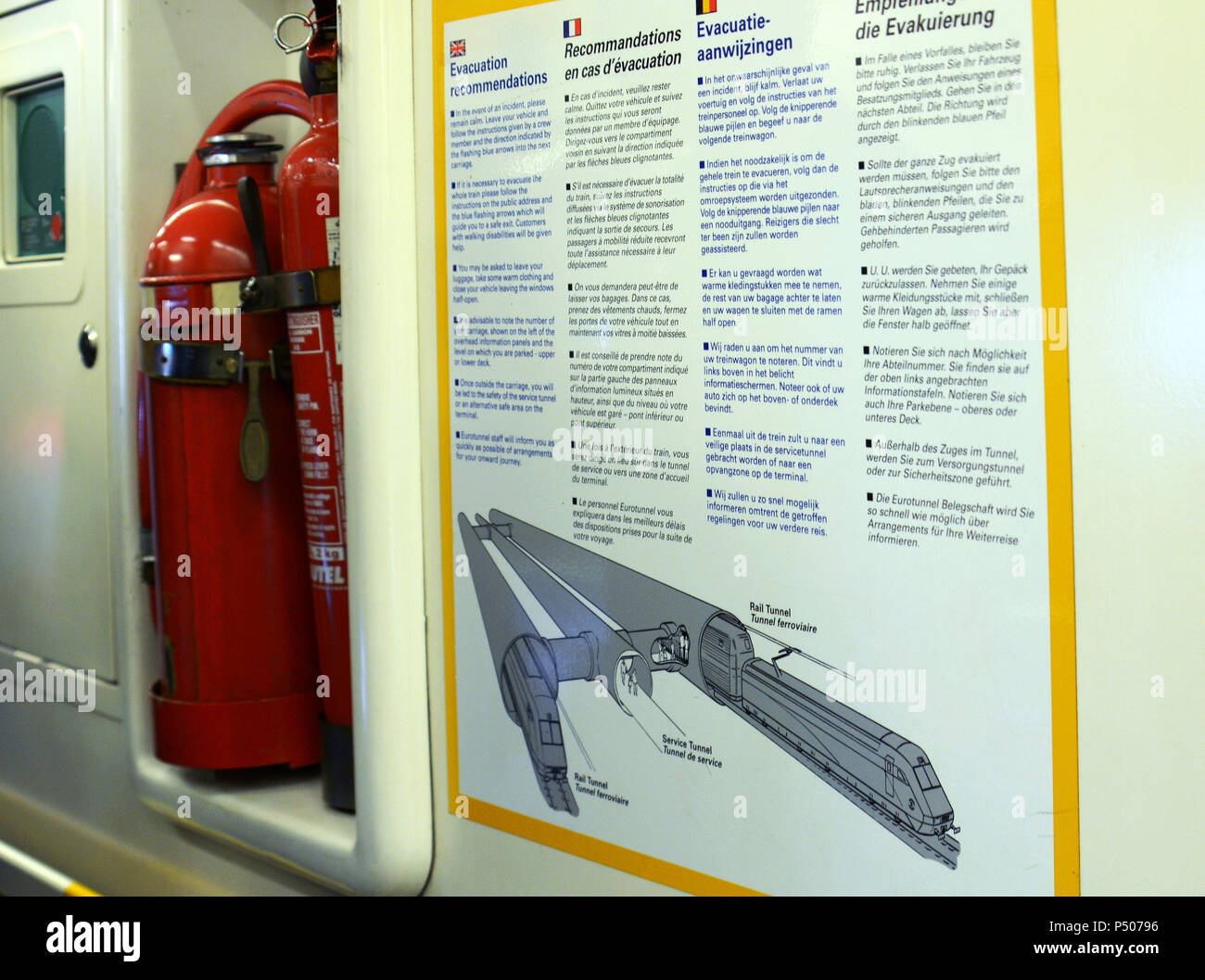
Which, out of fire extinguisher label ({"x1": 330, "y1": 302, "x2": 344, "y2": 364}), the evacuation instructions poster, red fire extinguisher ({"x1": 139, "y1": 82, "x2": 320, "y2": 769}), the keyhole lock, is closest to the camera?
the evacuation instructions poster

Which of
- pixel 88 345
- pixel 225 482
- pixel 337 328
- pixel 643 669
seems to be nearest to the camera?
pixel 643 669

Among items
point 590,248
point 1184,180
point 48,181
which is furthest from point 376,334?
point 48,181

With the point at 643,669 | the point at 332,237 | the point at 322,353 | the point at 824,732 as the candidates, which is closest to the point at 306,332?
the point at 322,353

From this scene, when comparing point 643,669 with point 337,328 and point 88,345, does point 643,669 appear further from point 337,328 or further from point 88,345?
point 88,345

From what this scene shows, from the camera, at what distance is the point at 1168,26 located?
1.04 m

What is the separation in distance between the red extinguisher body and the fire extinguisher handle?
5 cm

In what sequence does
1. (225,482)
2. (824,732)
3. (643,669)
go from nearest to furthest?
(824,732)
(643,669)
(225,482)

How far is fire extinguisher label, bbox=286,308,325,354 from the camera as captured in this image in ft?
5.61

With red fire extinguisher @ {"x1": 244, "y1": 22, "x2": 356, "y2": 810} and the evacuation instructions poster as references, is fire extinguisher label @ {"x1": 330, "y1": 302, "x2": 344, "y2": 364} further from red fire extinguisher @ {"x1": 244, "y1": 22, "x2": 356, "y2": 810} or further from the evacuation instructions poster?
the evacuation instructions poster

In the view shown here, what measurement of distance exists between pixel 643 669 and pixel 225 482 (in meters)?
0.83

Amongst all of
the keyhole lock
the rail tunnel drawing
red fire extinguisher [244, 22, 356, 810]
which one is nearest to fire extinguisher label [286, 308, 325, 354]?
red fire extinguisher [244, 22, 356, 810]

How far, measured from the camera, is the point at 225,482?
1854 mm

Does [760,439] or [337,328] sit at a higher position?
[337,328]
